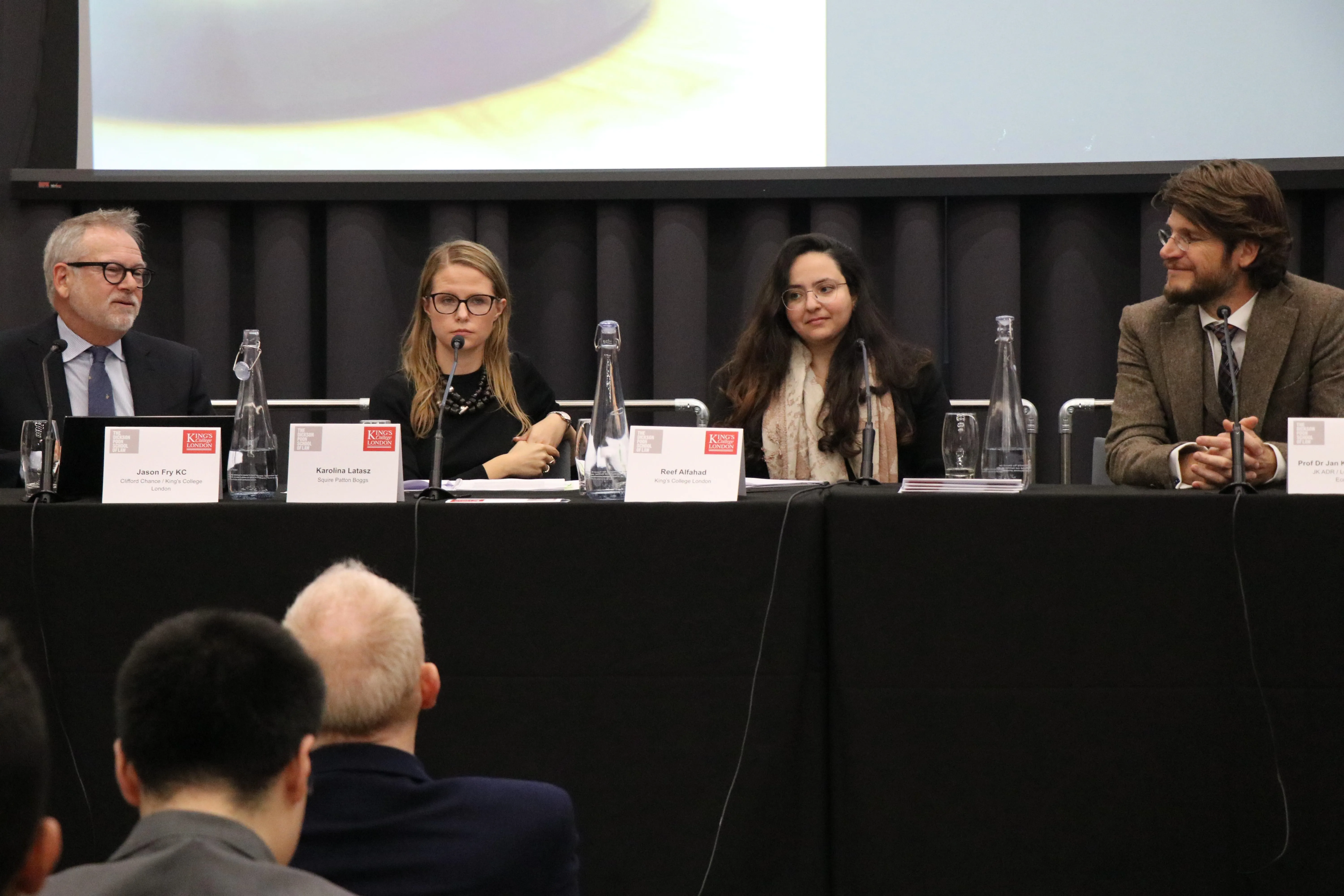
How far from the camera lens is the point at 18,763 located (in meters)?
0.59

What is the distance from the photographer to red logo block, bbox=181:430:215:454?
6.30ft

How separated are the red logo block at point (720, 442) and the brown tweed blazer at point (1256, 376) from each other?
0.77 meters

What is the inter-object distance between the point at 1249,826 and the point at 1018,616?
426mm

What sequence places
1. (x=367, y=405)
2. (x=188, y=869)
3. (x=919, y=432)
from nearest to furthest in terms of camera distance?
(x=188, y=869) < (x=919, y=432) < (x=367, y=405)

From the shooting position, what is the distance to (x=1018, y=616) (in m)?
1.79

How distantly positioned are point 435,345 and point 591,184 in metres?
1.15

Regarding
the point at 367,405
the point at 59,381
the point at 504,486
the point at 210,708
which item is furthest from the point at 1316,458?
the point at 59,381

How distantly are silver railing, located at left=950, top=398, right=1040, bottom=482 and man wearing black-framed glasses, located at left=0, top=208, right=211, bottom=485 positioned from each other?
187 centimetres

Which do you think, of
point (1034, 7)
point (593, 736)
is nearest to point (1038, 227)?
point (1034, 7)

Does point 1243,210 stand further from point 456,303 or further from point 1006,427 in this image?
point 456,303

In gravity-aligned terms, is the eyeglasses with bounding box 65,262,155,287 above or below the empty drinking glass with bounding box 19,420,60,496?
above

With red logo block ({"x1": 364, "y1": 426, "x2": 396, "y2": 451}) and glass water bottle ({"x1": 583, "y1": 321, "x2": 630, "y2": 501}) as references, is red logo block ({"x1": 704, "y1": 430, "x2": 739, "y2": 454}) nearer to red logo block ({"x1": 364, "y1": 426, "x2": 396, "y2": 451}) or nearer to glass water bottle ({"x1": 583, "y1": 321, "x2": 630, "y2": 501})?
glass water bottle ({"x1": 583, "y1": 321, "x2": 630, "y2": 501})

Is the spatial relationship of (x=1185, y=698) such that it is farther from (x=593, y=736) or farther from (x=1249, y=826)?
(x=593, y=736)

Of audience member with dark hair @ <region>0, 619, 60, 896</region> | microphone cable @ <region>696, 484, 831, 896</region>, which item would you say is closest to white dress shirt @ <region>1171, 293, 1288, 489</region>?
microphone cable @ <region>696, 484, 831, 896</region>
